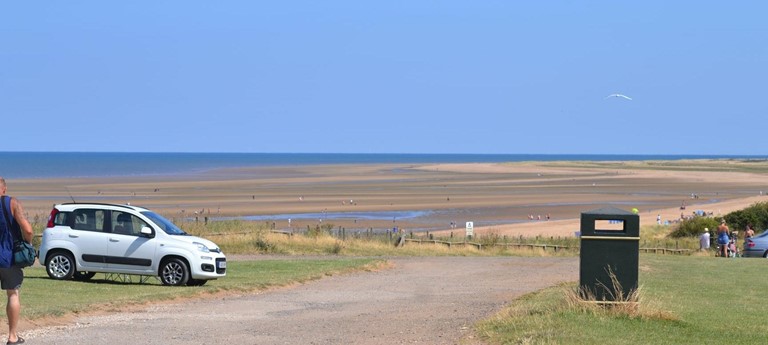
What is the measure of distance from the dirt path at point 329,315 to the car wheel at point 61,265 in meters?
4.20

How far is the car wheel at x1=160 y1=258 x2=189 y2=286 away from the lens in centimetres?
2144

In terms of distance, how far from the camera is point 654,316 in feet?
48.8

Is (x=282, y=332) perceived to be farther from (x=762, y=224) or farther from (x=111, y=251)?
(x=762, y=224)

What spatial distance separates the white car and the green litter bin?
9194mm

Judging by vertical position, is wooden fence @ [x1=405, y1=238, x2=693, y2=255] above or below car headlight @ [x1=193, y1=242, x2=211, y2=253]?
below

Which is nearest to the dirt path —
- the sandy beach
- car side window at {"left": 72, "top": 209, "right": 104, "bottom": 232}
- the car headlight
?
the car headlight

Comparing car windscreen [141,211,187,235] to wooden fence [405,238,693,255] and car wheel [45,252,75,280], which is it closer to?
car wheel [45,252,75,280]

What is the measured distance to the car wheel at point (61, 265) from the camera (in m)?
21.6

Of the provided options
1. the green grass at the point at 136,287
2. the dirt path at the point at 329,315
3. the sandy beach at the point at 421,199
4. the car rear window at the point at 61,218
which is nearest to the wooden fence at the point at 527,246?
the green grass at the point at 136,287

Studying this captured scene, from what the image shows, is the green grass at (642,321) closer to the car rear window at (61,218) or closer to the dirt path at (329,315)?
the dirt path at (329,315)

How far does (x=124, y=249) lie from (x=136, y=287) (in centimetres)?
91

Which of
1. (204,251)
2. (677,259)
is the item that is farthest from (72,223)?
(677,259)

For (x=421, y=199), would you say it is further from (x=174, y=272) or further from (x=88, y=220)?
(x=174, y=272)

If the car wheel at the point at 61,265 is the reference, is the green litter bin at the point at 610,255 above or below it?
above
